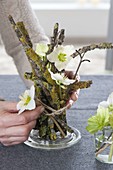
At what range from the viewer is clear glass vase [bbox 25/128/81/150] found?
1.25m

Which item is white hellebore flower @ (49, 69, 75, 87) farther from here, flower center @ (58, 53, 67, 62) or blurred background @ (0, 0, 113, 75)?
blurred background @ (0, 0, 113, 75)

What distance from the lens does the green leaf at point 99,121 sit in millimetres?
1122

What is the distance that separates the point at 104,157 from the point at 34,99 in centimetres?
24

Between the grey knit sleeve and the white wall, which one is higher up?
the grey knit sleeve

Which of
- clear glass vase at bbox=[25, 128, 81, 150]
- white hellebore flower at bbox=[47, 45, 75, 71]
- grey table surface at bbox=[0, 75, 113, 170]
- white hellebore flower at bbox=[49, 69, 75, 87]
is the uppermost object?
white hellebore flower at bbox=[47, 45, 75, 71]

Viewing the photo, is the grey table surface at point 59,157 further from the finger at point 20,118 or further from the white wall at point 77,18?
the white wall at point 77,18

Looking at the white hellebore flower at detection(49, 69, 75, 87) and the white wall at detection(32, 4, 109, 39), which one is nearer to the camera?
the white hellebore flower at detection(49, 69, 75, 87)

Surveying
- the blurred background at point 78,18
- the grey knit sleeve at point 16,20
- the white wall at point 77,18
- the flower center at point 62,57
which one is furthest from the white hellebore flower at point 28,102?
the white wall at point 77,18

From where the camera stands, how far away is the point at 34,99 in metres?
1.21

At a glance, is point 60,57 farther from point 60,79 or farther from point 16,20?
point 16,20

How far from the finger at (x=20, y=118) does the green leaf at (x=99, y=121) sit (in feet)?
0.51

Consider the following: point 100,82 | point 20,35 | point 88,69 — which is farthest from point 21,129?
point 88,69

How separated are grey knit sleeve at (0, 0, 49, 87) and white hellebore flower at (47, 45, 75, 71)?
49cm

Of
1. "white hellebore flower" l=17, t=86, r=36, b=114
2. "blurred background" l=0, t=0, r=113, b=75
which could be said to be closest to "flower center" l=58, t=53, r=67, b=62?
Answer: "white hellebore flower" l=17, t=86, r=36, b=114
